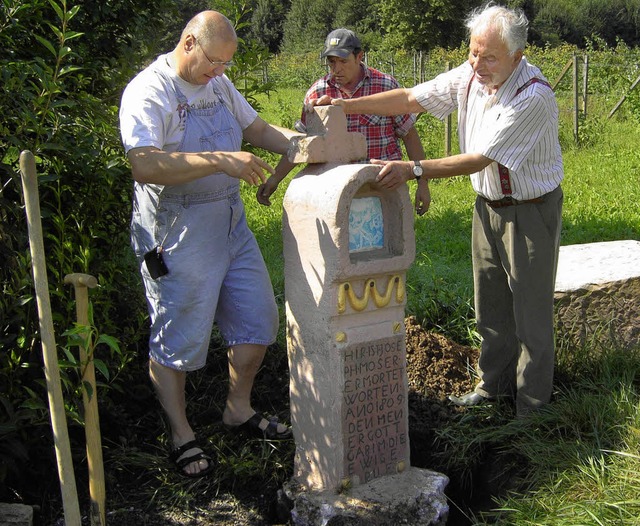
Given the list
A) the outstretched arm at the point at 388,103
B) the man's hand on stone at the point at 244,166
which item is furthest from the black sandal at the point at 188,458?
the outstretched arm at the point at 388,103

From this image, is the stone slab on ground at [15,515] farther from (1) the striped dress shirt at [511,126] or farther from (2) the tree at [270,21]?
(2) the tree at [270,21]

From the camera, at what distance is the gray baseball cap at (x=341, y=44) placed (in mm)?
4879

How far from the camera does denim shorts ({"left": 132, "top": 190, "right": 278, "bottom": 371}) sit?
3480 mm

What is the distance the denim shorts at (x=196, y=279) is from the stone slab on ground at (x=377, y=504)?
29.5 inches

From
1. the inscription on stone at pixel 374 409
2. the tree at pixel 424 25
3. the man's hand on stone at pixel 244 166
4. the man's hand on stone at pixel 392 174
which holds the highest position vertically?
the tree at pixel 424 25

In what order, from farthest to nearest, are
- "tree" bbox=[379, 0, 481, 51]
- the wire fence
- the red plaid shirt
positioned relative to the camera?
1. "tree" bbox=[379, 0, 481, 51]
2. the wire fence
3. the red plaid shirt

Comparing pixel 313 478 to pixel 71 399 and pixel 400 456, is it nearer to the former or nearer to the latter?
pixel 400 456

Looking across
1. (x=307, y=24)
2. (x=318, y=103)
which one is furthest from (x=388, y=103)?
(x=307, y=24)

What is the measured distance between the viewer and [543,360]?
3.86 meters

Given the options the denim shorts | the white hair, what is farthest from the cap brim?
the denim shorts

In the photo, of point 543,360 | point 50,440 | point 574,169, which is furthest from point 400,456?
point 574,169

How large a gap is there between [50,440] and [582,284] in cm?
291

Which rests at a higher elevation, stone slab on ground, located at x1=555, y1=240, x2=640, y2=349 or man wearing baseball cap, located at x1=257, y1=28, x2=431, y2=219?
man wearing baseball cap, located at x1=257, y1=28, x2=431, y2=219

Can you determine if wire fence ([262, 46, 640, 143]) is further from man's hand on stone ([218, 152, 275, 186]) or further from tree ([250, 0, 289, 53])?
tree ([250, 0, 289, 53])
